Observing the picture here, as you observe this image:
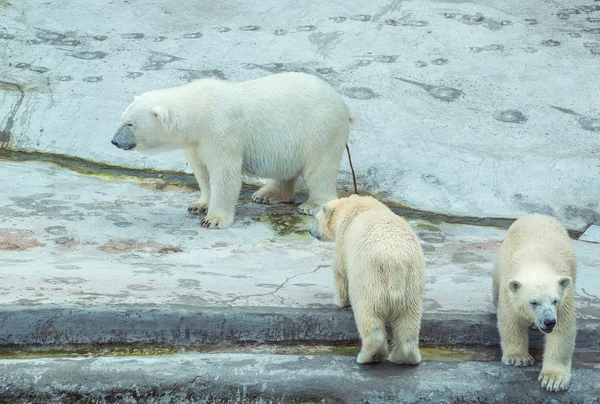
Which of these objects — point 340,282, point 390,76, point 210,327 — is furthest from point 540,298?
point 390,76

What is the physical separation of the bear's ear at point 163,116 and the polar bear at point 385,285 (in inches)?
99.3

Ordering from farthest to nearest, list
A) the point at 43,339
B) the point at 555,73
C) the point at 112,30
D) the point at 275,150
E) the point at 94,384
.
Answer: the point at 112,30 < the point at 555,73 < the point at 275,150 < the point at 43,339 < the point at 94,384

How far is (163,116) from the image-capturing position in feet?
20.8

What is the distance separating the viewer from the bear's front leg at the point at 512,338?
163 inches

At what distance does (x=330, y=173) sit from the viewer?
6832mm

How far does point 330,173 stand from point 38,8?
4.70m

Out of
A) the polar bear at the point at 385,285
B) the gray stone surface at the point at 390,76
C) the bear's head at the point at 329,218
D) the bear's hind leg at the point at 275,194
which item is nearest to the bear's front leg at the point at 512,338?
the polar bear at the point at 385,285

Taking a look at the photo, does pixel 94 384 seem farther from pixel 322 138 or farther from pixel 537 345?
pixel 322 138

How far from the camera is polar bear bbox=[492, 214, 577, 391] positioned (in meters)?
3.90

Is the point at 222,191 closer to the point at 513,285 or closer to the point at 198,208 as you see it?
the point at 198,208

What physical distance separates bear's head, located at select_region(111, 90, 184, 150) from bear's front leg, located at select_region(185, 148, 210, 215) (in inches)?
10.7

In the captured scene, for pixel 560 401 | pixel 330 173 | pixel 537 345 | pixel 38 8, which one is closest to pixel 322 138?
pixel 330 173

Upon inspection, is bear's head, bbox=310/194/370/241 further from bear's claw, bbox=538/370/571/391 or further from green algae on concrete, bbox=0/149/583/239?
green algae on concrete, bbox=0/149/583/239

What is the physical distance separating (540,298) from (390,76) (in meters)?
5.05
